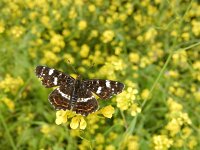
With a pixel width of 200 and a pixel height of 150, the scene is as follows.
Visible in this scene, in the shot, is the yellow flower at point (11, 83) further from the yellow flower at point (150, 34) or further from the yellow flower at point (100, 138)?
the yellow flower at point (150, 34)

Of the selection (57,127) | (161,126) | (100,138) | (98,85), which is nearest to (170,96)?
(161,126)

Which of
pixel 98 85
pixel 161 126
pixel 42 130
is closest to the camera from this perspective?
pixel 98 85

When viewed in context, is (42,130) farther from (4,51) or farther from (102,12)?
(102,12)

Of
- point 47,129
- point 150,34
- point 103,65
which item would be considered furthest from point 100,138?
point 150,34

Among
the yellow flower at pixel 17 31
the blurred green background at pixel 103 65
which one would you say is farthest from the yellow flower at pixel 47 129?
the yellow flower at pixel 17 31

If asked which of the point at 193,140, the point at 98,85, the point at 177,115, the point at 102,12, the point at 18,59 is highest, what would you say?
the point at 102,12

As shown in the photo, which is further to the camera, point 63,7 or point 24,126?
point 63,7
